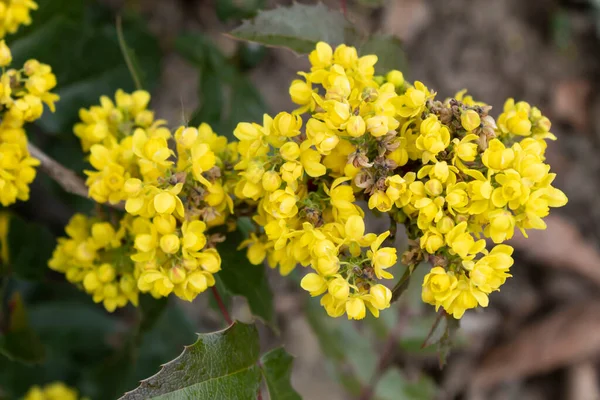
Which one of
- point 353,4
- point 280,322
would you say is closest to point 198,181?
point 280,322

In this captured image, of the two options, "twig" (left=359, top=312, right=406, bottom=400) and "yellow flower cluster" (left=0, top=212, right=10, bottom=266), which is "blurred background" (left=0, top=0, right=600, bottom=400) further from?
"yellow flower cluster" (left=0, top=212, right=10, bottom=266)

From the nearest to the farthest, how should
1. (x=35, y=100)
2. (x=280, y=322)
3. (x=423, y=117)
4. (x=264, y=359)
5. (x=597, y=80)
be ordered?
(x=423, y=117)
(x=35, y=100)
(x=264, y=359)
(x=280, y=322)
(x=597, y=80)

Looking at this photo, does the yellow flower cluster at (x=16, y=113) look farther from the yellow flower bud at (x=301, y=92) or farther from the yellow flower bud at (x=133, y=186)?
the yellow flower bud at (x=301, y=92)

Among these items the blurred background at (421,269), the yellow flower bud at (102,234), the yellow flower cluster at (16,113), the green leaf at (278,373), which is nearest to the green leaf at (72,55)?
the blurred background at (421,269)

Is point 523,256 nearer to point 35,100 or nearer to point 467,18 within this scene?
point 467,18

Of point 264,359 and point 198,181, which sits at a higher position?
point 198,181
